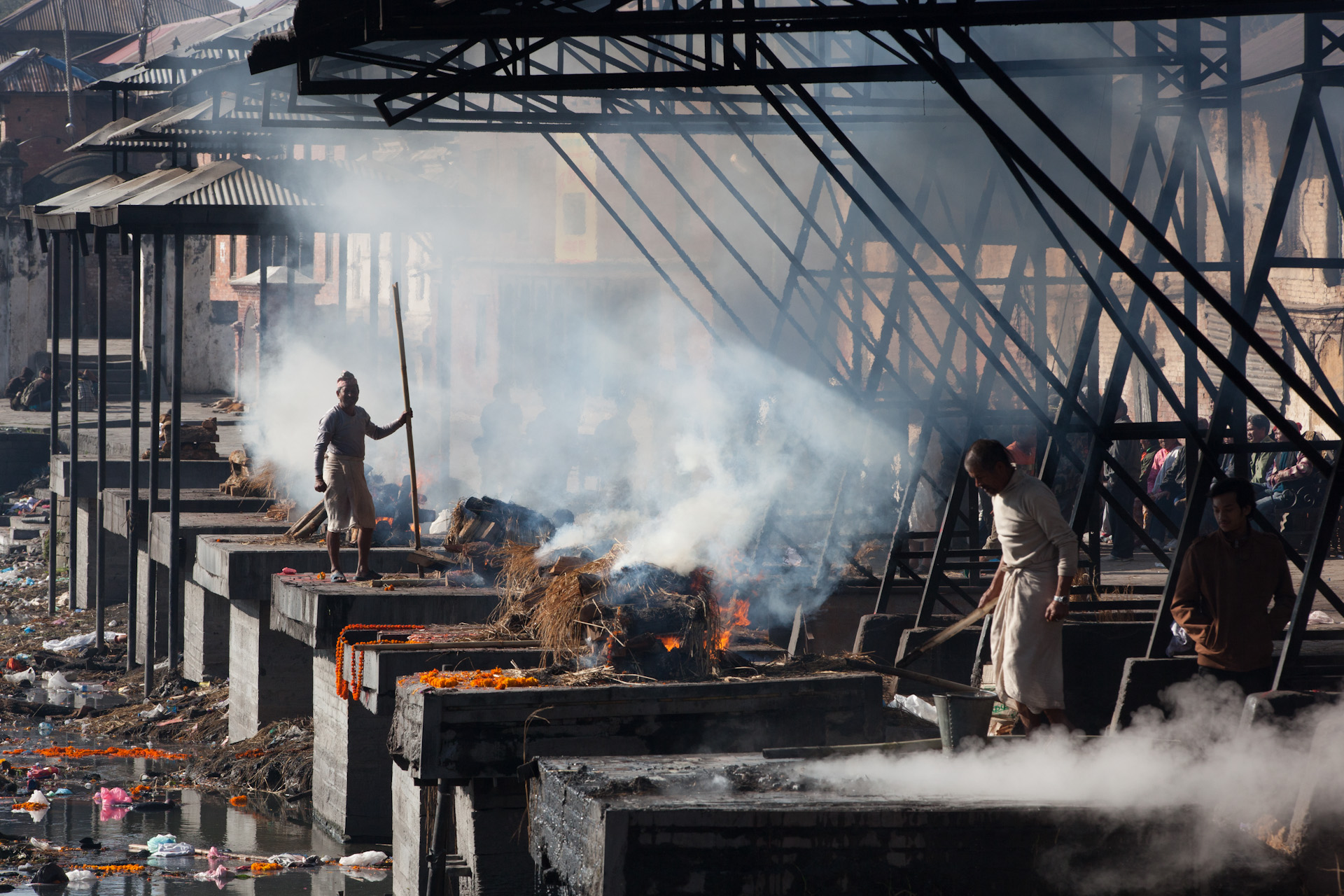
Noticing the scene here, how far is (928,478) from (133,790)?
7.08m

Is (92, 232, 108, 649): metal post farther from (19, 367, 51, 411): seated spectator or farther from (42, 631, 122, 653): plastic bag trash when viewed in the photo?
(19, 367, 51, 411): seated spectator

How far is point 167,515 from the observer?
1684cm

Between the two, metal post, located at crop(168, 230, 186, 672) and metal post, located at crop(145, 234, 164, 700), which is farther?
metal post, located at crop(145, 234, 164, 700)

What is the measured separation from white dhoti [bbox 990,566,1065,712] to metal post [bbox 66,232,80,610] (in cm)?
1443

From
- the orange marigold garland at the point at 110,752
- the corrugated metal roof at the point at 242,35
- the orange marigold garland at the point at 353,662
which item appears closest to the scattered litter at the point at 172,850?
the orange marigold garland at the point at 353,662

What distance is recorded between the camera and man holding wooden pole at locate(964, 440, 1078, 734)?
24.0 ft

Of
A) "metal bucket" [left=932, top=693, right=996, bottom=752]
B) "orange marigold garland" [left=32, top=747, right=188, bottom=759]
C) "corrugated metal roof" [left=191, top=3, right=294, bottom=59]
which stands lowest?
"orange marigold garland" [left=32, top=747, right=188, bottom=759]

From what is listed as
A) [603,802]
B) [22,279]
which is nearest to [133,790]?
[603,802]

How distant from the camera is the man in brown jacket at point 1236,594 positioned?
704cm

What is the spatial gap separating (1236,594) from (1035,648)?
98 cm

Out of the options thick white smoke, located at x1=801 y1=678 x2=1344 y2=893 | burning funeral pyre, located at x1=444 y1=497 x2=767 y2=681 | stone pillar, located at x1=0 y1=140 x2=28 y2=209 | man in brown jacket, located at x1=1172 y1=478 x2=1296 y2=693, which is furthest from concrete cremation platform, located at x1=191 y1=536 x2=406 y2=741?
stone pillar, located at x1=0 y1=140 x2=28 y2=209

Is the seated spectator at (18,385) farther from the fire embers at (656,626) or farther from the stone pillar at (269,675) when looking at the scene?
the fire embers at (656,626)

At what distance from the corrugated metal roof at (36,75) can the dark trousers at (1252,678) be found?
58.1 meters

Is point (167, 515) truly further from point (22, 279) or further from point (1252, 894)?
point (22, 279)
